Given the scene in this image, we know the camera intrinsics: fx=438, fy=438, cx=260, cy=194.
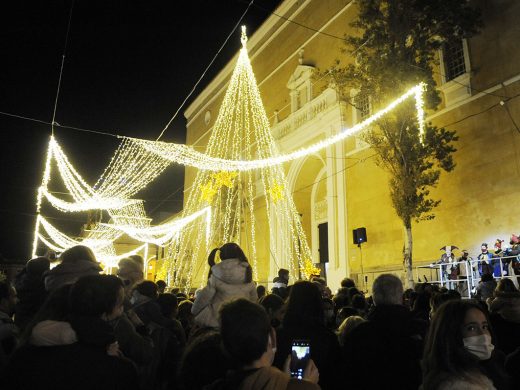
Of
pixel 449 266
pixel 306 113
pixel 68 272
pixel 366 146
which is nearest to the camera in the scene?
pixel 68 272

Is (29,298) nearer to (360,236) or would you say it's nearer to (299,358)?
(299,358)

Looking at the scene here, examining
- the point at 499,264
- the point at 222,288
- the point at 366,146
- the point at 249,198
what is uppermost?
the point at 366,146

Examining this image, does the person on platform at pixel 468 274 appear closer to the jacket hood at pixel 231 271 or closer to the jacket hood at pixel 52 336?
the jacket hood at pixel 231 271

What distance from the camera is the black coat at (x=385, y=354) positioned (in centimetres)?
316

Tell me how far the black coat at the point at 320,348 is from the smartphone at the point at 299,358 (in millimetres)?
1042

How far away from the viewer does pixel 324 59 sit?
75.0 ft

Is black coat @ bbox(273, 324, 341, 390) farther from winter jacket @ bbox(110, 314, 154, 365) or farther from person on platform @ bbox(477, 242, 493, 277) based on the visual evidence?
person on platform @ bbox(477, 242, 493, 277)

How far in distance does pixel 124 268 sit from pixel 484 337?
3.64 m

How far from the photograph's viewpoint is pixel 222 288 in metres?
3.58

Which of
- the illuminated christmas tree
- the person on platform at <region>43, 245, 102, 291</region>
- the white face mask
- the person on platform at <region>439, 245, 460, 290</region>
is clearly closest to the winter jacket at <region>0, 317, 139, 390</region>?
the person on platform at <region>43, 245, 102, 291</region>

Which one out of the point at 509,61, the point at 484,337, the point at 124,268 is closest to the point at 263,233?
the point at 509,61

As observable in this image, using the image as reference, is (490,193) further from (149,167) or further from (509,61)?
(149,167)

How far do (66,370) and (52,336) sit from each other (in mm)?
190

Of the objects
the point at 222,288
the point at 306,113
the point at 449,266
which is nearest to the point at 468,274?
the point at 449,266
